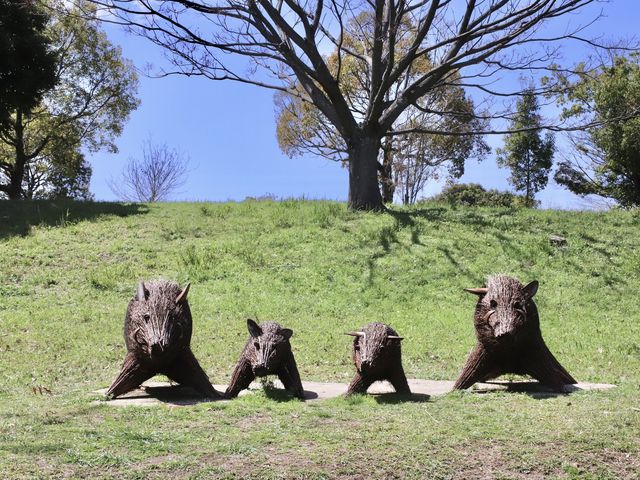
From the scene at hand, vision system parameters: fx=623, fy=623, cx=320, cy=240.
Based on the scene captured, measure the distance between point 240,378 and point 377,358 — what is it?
1.52 m

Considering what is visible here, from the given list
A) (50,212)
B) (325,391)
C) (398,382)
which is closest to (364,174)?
(50,212)

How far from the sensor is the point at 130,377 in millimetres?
6465

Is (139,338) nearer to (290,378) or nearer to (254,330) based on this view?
(254,330)

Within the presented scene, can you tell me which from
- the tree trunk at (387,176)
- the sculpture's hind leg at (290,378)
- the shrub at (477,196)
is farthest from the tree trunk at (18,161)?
the sculpture's hind leg at (290,378)

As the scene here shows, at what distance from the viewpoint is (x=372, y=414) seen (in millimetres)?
5613

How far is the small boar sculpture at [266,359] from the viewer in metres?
6.43

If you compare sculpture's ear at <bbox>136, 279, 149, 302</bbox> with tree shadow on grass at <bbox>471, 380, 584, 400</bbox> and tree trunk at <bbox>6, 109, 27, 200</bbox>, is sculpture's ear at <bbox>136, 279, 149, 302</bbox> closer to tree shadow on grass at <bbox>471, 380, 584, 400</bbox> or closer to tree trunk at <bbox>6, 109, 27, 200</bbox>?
tree shadow on grass at <bbox>471, 380, 584, 400</bbox>

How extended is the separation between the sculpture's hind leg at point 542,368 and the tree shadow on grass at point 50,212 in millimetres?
15003

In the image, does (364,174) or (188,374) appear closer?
(188,374)

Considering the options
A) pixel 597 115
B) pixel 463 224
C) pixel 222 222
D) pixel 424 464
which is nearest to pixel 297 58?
pixel 222 222

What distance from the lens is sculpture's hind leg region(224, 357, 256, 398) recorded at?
6.64 metres

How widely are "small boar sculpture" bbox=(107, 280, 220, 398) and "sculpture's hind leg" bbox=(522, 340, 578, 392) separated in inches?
131

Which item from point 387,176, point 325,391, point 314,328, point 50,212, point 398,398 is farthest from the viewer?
point 387,176

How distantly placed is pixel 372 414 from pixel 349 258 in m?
9.42
